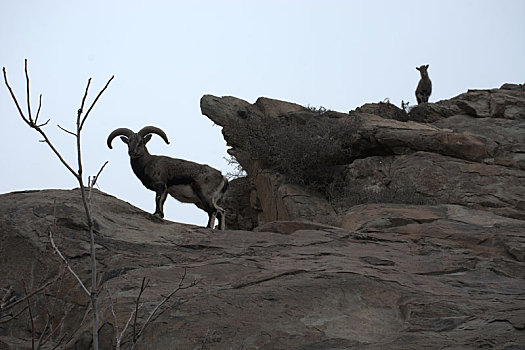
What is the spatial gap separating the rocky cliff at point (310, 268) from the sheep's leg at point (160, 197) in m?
2.01

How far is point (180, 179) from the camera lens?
12266 millimetres

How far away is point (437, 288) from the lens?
6809mm

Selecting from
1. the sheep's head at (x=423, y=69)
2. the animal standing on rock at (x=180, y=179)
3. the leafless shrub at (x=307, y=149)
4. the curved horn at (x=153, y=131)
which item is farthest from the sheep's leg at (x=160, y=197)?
the sheep's head at (x=423, y=69)

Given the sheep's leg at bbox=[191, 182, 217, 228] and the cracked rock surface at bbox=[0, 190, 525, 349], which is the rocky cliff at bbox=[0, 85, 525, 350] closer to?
the cracked rock surface at bbox=[0, 190, 525, 349]

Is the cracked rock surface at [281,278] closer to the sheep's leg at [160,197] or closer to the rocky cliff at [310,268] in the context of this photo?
the rocky cliff at [310,268]

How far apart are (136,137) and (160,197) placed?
1.45m

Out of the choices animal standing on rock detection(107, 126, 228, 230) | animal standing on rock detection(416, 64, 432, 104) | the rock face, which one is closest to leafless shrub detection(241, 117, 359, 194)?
the rock face

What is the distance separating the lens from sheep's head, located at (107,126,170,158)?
12.6m

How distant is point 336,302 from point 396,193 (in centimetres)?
853

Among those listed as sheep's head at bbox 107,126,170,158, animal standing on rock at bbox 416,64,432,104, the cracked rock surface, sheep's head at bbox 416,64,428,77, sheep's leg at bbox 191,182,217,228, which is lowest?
the cracked rock surface

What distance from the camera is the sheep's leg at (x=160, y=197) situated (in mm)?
11859

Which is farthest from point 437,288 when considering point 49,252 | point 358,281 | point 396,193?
point 396,193

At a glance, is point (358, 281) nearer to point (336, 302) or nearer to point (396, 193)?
point (336, 302)

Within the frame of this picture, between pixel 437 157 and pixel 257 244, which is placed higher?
pixel 437 157
